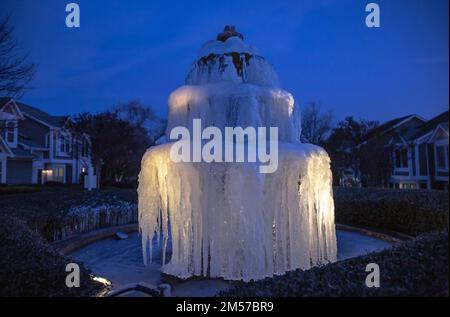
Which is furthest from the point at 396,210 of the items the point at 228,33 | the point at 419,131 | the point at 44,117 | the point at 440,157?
the point at 44,117

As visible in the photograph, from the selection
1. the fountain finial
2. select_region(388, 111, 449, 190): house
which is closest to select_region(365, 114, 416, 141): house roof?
select_region(388, 111, 449, 190): house

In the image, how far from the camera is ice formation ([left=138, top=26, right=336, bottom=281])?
18.4ft

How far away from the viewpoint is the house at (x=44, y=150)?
23859 mm

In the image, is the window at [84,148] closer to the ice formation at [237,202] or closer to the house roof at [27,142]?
the house roof at [27,142]

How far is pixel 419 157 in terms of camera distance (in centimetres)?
2234

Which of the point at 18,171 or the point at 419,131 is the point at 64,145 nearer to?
the point at 18,171

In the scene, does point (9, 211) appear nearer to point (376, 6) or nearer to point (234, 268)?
point (234, 268)

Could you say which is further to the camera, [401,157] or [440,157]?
[401,157]

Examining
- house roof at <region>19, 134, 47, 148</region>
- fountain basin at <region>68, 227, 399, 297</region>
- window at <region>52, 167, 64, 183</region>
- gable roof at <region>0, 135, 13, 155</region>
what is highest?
house roof at <region>19, 134, 47, 148</region>

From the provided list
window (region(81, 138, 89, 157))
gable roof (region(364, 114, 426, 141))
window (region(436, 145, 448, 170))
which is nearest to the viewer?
window (region(436, 145, 448, 170))

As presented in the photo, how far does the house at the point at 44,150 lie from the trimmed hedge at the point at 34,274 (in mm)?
22117

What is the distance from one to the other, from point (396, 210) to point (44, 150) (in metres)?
27.5

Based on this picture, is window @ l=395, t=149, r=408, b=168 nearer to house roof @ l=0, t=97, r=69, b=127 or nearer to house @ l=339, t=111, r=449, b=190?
house @ l=339, t=111, r=449, b=190
